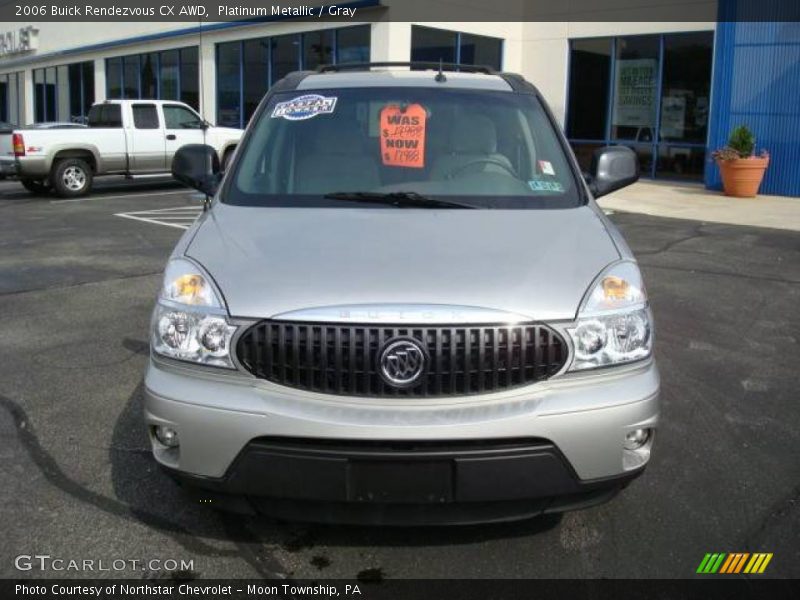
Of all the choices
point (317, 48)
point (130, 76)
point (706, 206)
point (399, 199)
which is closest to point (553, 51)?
point (317, 48)

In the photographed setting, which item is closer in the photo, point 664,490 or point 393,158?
point 664,490

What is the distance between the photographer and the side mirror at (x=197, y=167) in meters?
4.29

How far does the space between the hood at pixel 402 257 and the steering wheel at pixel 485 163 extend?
1.42 feet

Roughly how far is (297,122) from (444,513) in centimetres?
226

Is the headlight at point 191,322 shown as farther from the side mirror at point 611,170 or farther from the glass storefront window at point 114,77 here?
the glass storefront window at point 114,77

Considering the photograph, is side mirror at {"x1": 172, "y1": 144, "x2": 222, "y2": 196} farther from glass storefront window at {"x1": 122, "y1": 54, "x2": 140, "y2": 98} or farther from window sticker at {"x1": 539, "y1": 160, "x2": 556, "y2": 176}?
glass storefront window at {"x1": 122, "y1": 54, "x2": 140, "y2": 98}

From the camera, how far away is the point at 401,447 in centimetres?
260

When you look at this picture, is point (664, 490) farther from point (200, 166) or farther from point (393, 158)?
point (200, 166)

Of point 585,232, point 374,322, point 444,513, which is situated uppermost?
point 585,232

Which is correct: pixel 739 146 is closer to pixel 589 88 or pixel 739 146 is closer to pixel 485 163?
pixel 589 88

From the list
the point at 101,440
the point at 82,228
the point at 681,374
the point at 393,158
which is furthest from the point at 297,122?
the point at 82,228

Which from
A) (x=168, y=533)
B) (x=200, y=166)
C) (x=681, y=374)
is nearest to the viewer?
(x=168, y=533)

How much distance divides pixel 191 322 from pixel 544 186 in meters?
1.83

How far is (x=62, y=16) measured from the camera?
3148cm
